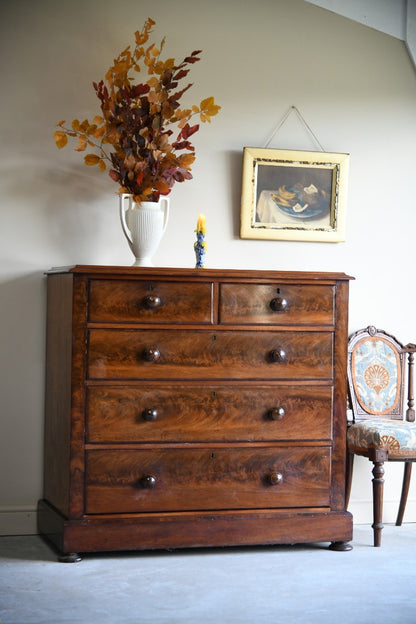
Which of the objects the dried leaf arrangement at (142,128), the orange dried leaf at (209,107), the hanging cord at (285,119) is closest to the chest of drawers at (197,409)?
the dried leaf arrangement at (142,128)

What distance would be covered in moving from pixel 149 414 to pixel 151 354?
258 mm

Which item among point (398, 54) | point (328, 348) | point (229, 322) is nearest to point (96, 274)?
point (229, 322)

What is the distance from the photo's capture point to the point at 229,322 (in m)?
3.82

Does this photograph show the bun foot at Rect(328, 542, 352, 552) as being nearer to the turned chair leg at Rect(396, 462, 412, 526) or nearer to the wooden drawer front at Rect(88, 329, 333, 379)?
the turned chair leg at Rect(396, 462, 412, 526)

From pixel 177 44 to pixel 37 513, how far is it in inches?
96.3

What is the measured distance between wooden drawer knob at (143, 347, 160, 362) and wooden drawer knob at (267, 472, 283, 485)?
2.40 ft

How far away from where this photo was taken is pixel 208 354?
12.5 feet

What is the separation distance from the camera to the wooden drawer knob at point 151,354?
3.71m


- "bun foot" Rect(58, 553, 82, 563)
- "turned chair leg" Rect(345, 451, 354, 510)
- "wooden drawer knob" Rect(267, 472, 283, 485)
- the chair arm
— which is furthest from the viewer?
the chair arm

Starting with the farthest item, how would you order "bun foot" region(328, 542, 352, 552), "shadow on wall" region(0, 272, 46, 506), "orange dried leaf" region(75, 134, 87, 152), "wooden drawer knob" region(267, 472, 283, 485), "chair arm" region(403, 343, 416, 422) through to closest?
"chair arm" region(403, 343, 416, 422), "shadow on wall" region(0, 272, 46, 506), "orange dried leaf" region(75, 134, 87, 152), "bun foot" region(328, 542, 352, 552), "wooden drawer knob" region(267, 472, 283, 485)

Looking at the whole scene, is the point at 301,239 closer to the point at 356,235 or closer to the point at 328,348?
the point at 356,235

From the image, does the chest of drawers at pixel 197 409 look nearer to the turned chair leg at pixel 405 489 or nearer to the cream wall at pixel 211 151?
the cream wall at pixel 211 151

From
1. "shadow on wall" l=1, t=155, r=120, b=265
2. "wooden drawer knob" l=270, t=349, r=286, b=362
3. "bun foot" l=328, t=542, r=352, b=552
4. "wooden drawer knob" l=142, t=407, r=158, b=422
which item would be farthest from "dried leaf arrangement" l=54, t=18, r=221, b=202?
"bun foot" l=328, t=542, r=352, b=552

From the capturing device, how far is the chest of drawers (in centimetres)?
369
